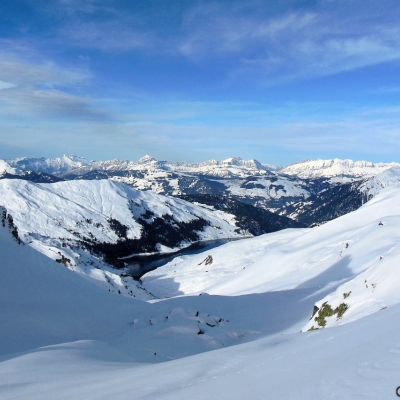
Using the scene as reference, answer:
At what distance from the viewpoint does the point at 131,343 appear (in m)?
18.2

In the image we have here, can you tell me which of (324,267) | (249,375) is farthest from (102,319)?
(324,267)

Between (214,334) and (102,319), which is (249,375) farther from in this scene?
(102,319)

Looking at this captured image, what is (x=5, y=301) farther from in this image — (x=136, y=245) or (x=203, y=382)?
(x=136, y=245)

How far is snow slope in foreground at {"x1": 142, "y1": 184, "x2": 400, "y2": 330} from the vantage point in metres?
16.8

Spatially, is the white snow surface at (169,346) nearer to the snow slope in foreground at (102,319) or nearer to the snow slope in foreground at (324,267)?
the snow slope in foreground at (102,319)

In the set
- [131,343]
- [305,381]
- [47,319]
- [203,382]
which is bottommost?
[131,343]

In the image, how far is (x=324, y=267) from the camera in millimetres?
40062

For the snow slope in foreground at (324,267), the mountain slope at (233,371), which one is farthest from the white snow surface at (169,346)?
the snow slope in foreground at (324,267)

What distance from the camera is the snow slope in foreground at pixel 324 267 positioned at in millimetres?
16828

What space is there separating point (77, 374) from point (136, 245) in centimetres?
19303

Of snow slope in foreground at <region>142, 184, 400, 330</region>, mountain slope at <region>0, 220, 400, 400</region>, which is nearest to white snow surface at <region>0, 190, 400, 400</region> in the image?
mountain slope at <region>0, 220, 400, 400</region>

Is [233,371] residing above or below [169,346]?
above

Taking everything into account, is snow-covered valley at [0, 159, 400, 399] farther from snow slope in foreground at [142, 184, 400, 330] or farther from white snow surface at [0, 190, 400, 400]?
snow slope in foreground at [142, 184, 400, 330]

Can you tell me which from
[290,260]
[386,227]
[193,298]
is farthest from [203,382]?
[290,260]
